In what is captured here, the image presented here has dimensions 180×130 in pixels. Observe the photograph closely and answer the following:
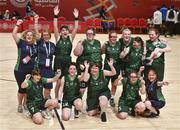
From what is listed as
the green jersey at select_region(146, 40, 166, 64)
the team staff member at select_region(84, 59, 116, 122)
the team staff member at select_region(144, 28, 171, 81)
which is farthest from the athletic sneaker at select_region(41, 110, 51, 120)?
the green jersey at select_region(146, 40, 166, 64)

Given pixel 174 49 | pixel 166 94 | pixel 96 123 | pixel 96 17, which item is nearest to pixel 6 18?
pixel 96 17

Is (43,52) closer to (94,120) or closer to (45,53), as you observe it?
(45,53)

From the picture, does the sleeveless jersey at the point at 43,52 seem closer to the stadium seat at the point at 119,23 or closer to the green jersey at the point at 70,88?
the green jersey at the point at 70,88

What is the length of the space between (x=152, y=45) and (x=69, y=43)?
5.22 ft

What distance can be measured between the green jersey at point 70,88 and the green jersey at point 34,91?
0.42 m

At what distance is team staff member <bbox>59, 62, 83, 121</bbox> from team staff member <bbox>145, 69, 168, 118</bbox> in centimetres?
123

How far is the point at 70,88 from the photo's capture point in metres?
6.88

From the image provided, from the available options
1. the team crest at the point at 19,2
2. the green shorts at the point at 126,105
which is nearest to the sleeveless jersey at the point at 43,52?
the green shorts at the point at 126,105

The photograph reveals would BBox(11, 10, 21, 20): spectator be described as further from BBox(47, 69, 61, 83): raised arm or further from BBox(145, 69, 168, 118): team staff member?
BBox(145, 69, 168, 118): team staff member

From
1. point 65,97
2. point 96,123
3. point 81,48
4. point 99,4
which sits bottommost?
point 96,123

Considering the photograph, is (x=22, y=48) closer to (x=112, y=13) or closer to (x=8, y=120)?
(x=8, y=120)

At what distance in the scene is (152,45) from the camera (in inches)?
295

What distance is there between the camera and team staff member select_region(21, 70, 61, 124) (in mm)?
6615

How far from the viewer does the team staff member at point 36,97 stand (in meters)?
6.61
